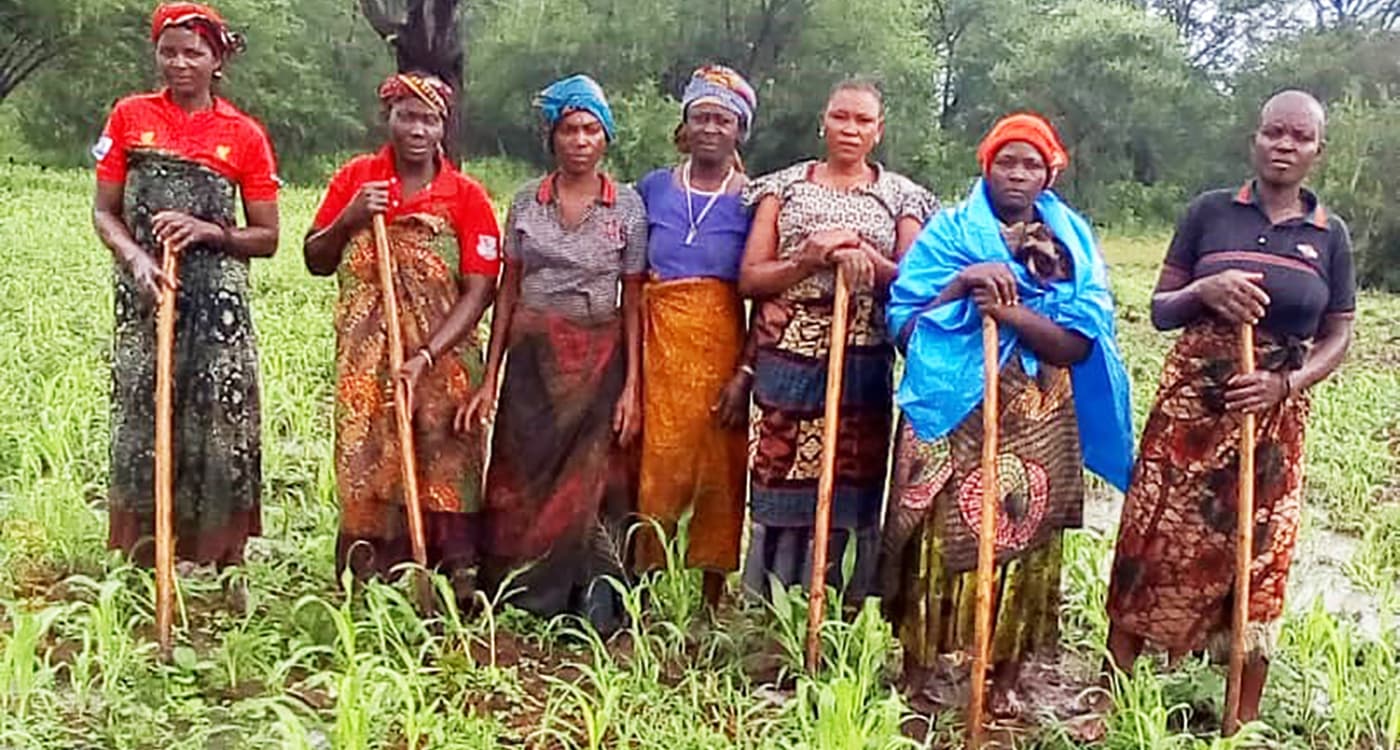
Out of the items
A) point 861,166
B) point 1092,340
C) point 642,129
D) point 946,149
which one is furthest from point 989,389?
point 946,149

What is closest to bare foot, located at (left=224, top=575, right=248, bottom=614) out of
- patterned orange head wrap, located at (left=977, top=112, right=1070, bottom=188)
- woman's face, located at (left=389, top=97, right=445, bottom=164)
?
woman's face, located at (left=389, top=97, right=445, bottom=164)

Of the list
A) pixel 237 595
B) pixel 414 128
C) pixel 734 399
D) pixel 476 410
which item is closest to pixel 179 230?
pixel 414 128

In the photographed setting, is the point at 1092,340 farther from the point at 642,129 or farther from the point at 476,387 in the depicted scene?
the point at 642,129

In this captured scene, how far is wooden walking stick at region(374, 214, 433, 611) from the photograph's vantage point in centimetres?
355

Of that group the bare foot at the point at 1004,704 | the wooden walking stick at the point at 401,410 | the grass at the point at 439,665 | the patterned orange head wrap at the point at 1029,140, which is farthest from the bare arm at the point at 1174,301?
the wooden walking stick at the point at 401,410

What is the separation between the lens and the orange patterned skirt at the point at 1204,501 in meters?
3.33

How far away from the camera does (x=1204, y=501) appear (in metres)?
3.38

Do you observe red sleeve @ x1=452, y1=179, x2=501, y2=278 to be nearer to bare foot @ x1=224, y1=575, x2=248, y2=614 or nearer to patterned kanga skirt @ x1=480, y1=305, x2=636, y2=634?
patterned kanga skirt @ x1=480, y1=305, x2=636, y2=634

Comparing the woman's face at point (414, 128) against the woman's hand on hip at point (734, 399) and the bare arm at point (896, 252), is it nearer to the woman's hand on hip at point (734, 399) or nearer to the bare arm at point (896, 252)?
the woman's hand on hip at point (734, 399)

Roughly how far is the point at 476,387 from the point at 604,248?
20.1 inches

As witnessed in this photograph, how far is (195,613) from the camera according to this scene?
12.4 feet

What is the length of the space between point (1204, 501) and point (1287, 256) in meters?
0.58

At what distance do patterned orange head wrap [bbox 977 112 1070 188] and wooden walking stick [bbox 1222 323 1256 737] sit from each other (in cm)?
54

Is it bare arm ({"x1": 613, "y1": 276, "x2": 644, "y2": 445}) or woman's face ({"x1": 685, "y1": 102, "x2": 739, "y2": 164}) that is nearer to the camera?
woman's face ({"x1": 685, "y1": 102, "x2": 739, "y2": 164})
